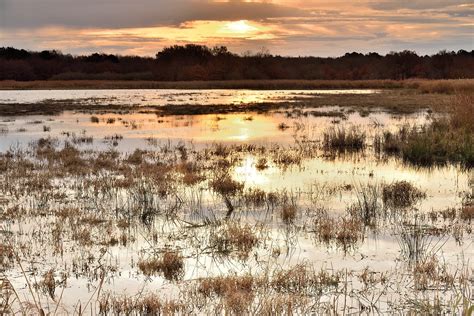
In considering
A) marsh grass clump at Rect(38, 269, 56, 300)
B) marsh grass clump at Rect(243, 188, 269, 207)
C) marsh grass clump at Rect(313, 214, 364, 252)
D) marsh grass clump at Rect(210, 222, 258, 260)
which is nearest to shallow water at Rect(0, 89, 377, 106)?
marsh grass clump at Rect(243, 188, 269, 207)

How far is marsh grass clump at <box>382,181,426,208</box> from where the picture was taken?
1134 centimetres

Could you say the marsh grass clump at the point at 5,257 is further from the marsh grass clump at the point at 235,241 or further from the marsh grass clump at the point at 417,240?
the marsh grass clump at the point at 417,240

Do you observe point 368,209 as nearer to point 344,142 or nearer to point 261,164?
point 261,164

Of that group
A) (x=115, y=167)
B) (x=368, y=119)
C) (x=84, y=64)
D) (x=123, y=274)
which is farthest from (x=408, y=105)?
(x=84, y=64)

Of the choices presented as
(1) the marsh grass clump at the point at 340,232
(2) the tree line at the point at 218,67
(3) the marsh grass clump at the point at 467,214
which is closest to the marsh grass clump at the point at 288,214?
(1) the marsh grass clump at the point at 340,232

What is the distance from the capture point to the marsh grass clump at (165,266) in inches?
296

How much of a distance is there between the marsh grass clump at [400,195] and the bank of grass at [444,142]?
13.6 feet

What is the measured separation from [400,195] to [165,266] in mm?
6134

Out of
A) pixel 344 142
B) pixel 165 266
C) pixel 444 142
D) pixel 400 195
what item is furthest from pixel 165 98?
pixel 165 266

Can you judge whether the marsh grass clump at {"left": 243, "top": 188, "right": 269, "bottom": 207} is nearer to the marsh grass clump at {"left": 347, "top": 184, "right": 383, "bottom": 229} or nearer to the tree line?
the marsh grass clump at {"left": 347, "top": 184, "right": 383, "bottom": 229}

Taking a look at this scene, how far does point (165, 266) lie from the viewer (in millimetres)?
7645

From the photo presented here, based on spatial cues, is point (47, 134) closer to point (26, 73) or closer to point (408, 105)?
Answer: point (408, 105)

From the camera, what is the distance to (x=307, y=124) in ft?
95.1

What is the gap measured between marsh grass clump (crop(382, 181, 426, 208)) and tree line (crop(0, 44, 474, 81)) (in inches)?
3845
